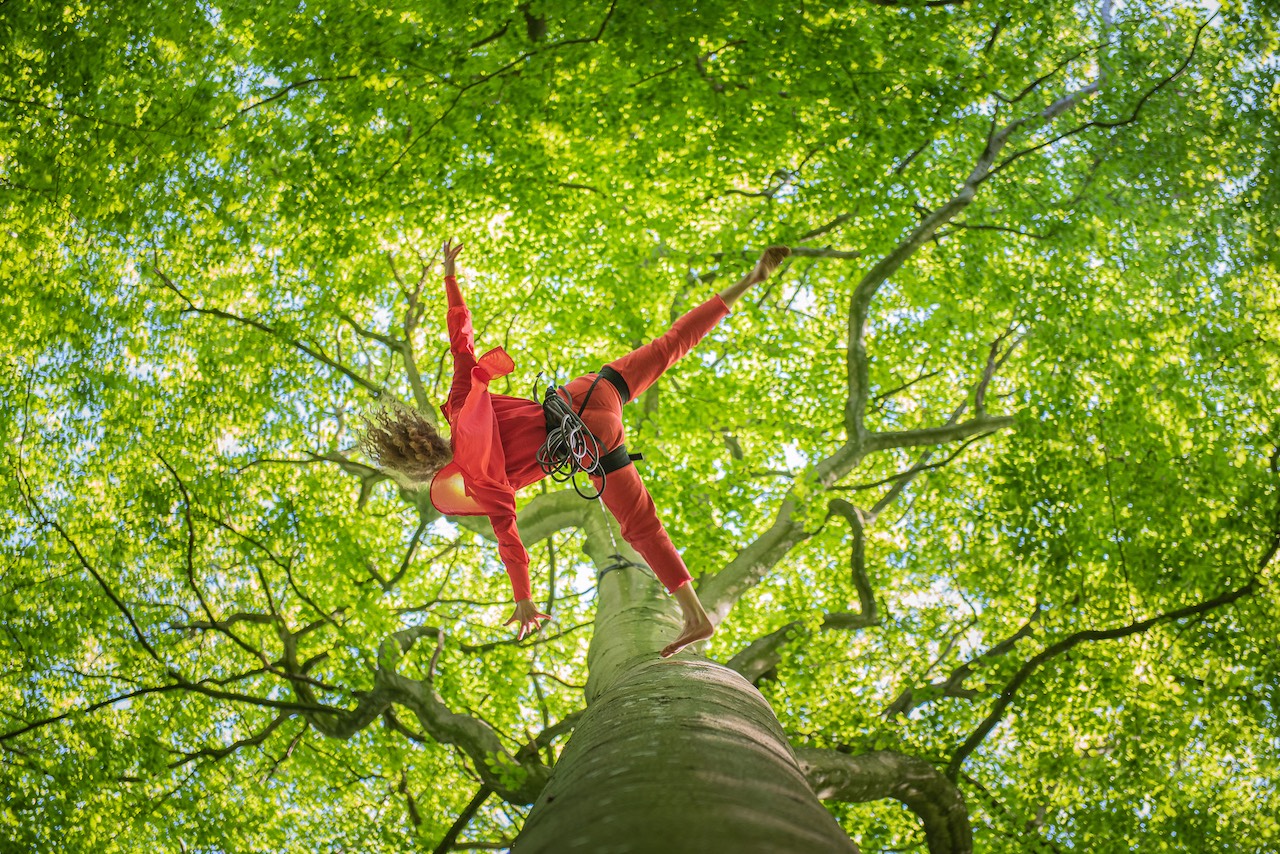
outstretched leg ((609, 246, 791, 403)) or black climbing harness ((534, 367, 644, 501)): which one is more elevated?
outstretched leg ((609, 246, 791, 403))

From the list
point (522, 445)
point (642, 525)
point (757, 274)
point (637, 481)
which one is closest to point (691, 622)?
point (642, 525)

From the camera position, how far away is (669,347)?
445 cm

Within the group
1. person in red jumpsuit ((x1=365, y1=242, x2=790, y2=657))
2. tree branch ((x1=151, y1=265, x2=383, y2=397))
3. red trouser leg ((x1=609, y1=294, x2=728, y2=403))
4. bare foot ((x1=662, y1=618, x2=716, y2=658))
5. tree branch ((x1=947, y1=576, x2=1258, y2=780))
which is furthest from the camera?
→ tree branch ((x1=151, y1=265, x2=383, y2=397))

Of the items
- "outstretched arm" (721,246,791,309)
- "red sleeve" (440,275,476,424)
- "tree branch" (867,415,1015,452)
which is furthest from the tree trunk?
"tree branch" (867,415,1015,452)

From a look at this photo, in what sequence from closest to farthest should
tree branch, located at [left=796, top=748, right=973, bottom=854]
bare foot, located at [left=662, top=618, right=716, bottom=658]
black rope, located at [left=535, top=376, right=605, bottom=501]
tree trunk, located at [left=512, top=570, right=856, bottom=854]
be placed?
tree trunk, located at [left=512, top=570, right=856, bottom=854] → bare foot, located at [left=662, top=618, right=716, bottom=658] → black rope, located at [left=535, top=376, right=605, bottom=501] → tree branch, located at [left=796, top=748, right=973, bottom=854]

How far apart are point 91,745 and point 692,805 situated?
8266 millimetres

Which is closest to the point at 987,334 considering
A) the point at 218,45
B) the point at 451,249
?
the point at 451,249

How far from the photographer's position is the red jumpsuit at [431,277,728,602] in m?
4.03

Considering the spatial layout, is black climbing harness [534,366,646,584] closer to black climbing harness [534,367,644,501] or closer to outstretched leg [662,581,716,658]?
black climbing harness [534,367,644,501]

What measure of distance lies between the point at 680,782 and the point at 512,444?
9.50ft

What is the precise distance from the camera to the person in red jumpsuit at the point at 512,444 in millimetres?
3953

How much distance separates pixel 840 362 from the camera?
10.6 m

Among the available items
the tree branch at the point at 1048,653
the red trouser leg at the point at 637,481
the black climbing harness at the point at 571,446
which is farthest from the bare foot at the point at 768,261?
the tree branch at the point at 1048,653

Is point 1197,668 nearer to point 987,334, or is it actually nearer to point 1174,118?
point 987,334
